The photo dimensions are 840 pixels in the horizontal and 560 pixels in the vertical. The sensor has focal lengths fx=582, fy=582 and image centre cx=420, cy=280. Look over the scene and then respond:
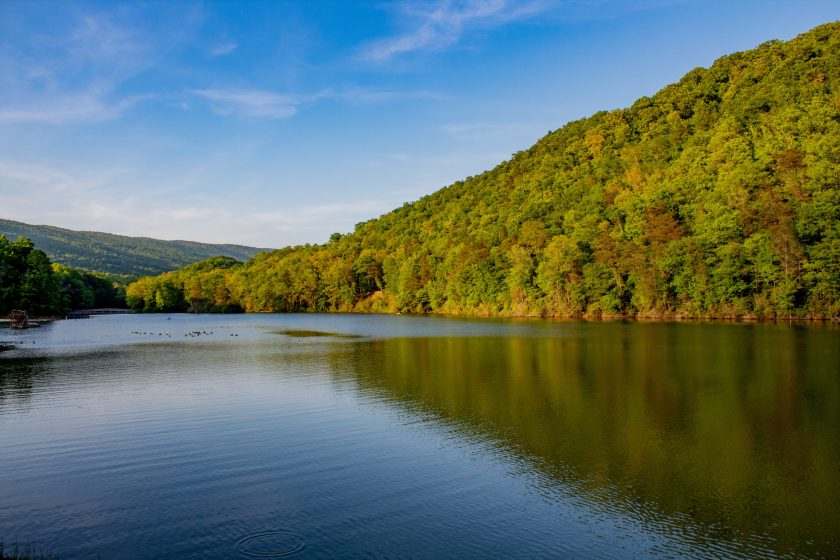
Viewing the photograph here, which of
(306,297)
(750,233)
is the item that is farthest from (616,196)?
(306,297)

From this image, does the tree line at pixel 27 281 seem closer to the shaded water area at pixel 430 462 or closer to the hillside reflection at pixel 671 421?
the shaded water area at pixel 430 462

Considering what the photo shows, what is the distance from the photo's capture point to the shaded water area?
377 inches

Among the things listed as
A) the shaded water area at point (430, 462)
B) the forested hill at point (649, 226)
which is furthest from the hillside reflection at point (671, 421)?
the forested hill at point (649, 226)

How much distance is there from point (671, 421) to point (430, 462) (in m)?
8.05

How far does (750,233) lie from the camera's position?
63.9 metres

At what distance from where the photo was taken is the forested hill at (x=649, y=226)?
6175cm

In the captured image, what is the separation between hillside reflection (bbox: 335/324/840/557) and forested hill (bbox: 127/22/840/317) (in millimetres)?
27808

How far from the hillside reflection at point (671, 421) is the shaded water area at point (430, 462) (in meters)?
0.08

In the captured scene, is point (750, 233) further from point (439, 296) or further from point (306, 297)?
point (306, 297)

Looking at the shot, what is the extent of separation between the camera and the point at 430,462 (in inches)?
543

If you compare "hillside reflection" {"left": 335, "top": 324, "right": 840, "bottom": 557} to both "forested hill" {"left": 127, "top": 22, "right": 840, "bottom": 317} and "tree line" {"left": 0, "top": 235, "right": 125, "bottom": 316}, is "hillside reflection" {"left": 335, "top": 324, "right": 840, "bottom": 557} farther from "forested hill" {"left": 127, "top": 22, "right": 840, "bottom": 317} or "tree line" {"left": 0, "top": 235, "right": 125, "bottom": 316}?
"tree line" {"left": 0, "top": 235, "right": 125, "bottom": 316}

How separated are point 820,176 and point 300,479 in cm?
6672

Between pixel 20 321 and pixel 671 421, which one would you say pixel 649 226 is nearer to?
pixel 671 421

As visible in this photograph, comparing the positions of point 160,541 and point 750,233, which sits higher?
point 750,233
